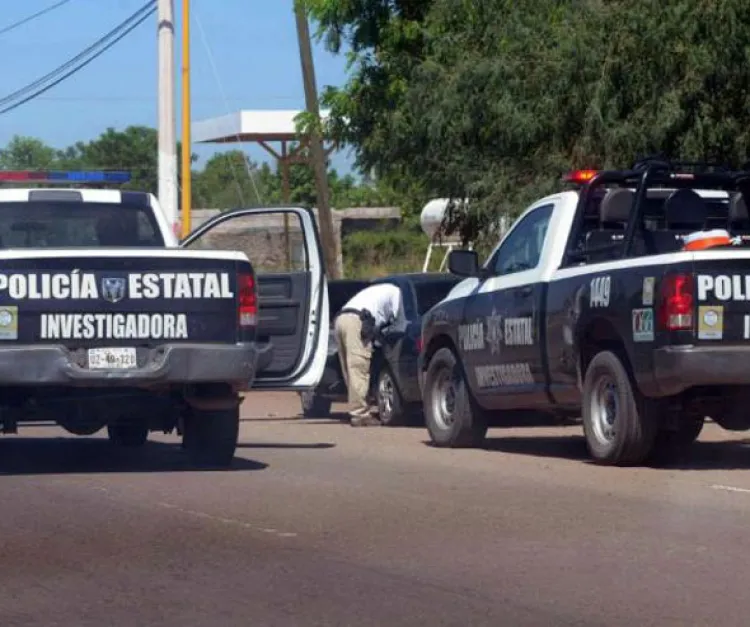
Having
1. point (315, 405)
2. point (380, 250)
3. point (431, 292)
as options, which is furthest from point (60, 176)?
point (380, 250)

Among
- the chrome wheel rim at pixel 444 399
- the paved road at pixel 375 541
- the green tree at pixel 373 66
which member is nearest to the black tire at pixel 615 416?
the paved road at pixel 375 541

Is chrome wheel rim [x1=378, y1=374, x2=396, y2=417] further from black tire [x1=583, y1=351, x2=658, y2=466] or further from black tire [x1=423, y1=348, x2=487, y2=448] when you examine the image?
black tire [x1=583, y1=351, x2=658, y2=466]

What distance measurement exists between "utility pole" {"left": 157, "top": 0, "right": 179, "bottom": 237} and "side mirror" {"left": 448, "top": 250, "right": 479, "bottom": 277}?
11.9 metres

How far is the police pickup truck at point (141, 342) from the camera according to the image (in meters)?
11.1

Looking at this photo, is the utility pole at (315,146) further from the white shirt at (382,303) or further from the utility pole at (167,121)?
the white shirt at (382,303)

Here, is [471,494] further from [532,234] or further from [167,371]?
[532,234]

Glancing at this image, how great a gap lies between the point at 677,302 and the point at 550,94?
8.33 m

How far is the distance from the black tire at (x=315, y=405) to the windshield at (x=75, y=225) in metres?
5.91

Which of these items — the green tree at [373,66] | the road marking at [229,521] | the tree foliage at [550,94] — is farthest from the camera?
the green tree at [373,66]

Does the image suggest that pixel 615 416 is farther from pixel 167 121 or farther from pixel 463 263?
pixel 167 121

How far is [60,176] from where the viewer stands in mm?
13539

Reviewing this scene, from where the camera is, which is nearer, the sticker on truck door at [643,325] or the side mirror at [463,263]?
the sticker on truck door at [643,325]

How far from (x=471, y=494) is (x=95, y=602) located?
12.9 ft

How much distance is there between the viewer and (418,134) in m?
21.0
